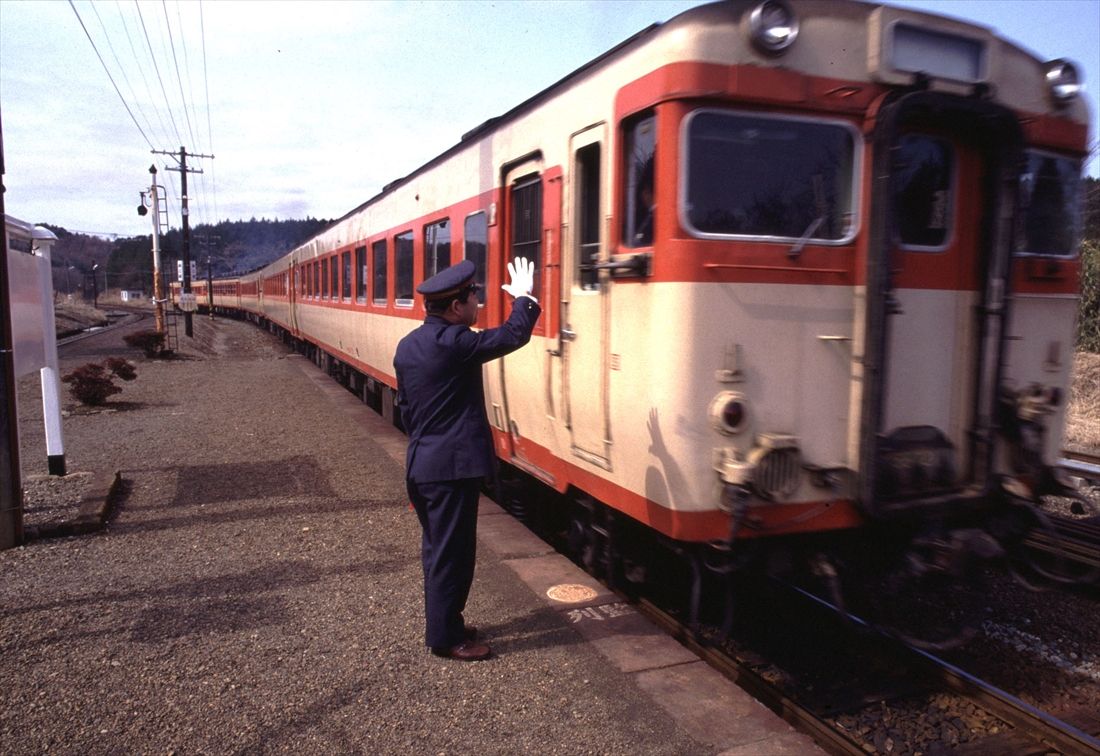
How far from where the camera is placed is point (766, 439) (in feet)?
11.8

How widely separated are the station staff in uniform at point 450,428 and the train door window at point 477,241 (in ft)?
6.61

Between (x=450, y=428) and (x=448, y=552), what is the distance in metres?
0.62

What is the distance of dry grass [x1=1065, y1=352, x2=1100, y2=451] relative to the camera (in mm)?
10367

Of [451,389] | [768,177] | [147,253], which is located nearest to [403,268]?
[451,389]

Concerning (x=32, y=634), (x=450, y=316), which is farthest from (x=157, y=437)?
(x=450, y=316)

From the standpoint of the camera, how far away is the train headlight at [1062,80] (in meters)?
4.18

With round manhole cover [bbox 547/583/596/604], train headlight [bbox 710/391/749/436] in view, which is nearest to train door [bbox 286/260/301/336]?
round manhole cover [bbox 547/583/596/604]

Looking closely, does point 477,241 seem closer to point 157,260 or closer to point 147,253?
point 157,260

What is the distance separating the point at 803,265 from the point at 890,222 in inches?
17.7

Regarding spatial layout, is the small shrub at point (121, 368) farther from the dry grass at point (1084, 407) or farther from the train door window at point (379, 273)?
the dry grass at point (1084, 407)

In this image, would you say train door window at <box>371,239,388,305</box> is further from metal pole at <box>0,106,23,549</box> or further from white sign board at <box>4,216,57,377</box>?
metal pole at <box>0,106,23,549</box>

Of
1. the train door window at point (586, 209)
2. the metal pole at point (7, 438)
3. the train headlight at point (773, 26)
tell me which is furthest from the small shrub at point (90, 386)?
the train headlight at point (773, 26)

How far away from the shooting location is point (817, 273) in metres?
3.73

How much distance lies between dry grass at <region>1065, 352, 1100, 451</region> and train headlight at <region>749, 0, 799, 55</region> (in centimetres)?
862
